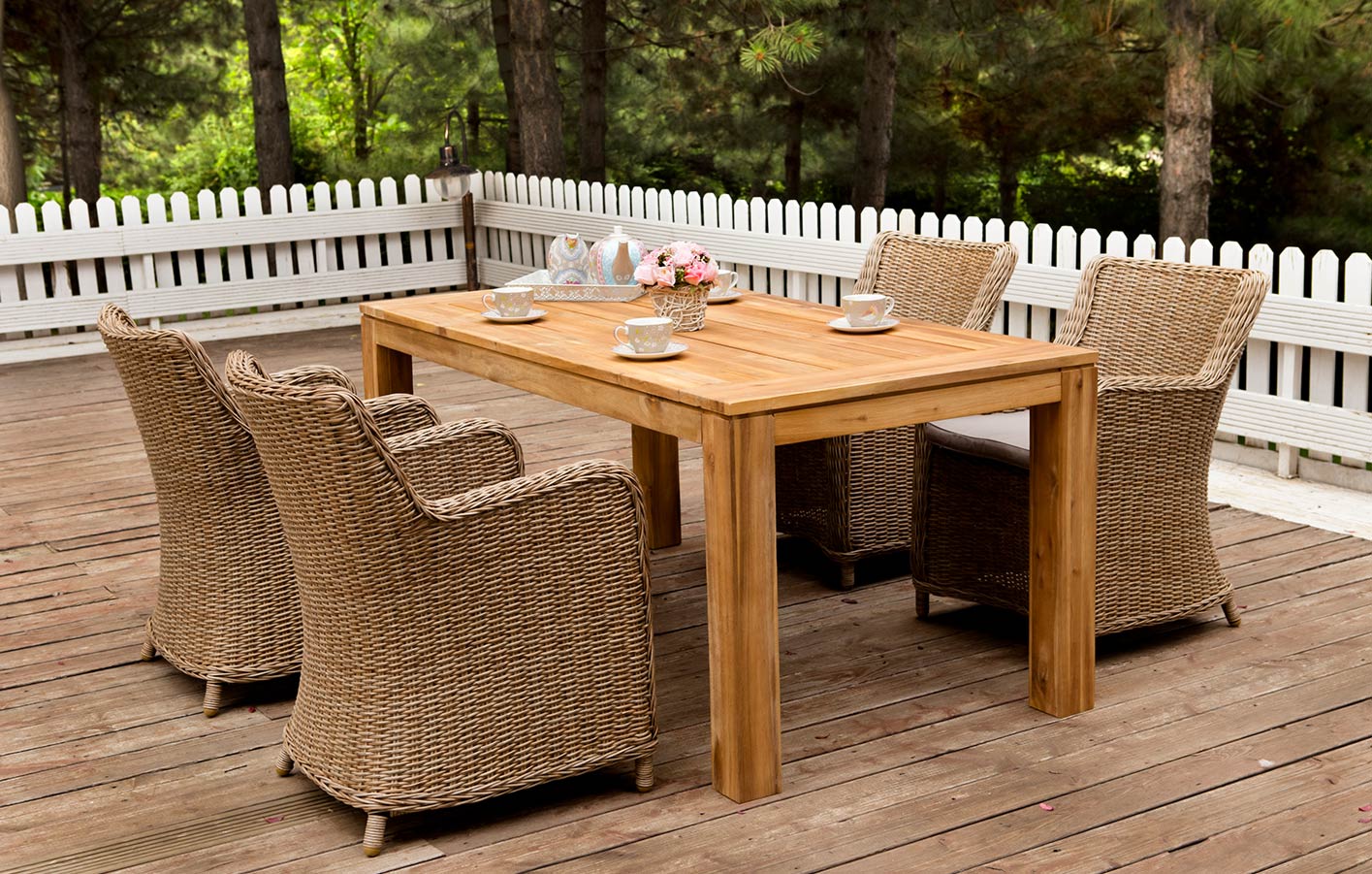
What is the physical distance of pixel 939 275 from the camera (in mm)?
4535

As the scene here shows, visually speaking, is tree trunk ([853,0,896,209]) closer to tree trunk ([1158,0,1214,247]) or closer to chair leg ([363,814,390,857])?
tree trunk ([1158,0,1214,247])

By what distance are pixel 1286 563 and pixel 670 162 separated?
41.8ft

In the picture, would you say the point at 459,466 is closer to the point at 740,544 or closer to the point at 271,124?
the point at 740,544

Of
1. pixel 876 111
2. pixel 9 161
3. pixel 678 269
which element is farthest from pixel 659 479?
pixel 876 111

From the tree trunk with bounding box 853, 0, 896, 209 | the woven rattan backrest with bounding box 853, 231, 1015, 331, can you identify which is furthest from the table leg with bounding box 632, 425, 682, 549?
the tree trunk with bounding box 853, 0, 896, 209

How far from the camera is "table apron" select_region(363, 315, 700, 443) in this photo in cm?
304

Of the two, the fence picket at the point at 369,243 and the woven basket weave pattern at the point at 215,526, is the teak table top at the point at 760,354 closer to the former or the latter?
the woven basket weave pattern at the point at 215,526

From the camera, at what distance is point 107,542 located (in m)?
4.88

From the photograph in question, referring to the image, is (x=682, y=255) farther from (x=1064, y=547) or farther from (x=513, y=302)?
(x=1064, y=547)

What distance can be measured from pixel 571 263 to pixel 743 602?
1.75m

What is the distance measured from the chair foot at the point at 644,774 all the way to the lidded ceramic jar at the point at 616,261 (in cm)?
169

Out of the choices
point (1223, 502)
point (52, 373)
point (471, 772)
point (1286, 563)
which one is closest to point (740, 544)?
point (471, 772)

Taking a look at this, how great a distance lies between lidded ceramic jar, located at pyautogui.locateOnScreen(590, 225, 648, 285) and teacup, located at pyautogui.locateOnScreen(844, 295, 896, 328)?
870 mm

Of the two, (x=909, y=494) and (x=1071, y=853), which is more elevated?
(x=909, y=494)
